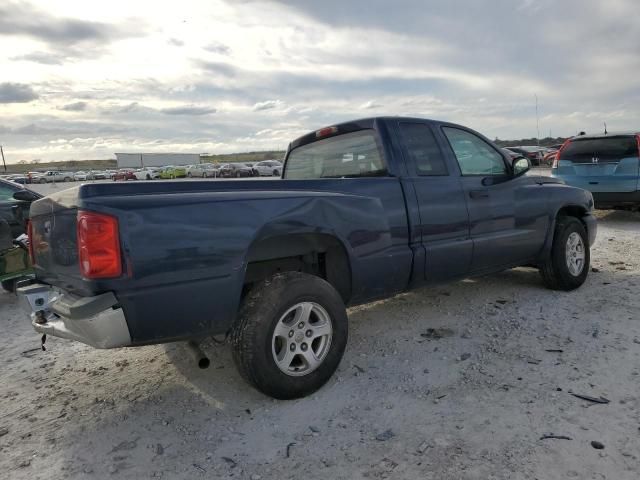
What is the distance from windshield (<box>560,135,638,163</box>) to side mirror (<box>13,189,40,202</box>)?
31.7 ft

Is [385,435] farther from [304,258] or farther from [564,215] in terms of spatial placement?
[564,215]

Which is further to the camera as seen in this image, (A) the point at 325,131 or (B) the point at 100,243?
(A) the point at 325,131

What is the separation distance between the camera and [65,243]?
9.10 feet

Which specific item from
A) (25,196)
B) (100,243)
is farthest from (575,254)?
(25,196)

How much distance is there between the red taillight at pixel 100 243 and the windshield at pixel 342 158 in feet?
7.03

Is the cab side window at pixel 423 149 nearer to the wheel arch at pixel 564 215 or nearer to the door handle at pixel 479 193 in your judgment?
the door handle at pixel 479 193

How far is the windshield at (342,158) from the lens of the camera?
396 centimetres

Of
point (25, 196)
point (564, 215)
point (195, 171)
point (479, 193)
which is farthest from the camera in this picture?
point (195, 171)

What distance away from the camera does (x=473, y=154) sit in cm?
454

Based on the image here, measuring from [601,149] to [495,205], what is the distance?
255 inches

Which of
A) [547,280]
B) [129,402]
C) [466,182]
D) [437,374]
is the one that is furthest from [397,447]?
[547,280]

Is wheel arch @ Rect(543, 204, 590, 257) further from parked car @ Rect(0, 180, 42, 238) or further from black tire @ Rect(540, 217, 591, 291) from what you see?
parked car @ Rect(0, 180, 42, 238)

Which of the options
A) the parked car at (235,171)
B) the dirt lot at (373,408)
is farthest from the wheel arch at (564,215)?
the parked car at (235,171)

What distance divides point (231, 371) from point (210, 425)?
2.38 ft
